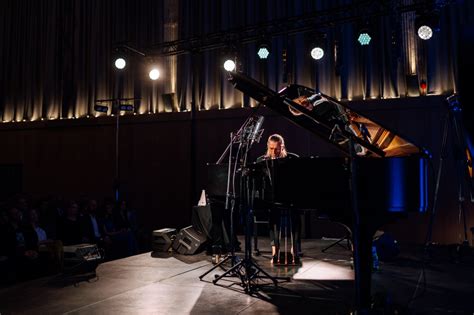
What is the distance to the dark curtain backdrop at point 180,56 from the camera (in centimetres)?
782

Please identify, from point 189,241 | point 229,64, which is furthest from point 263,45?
point 189,241

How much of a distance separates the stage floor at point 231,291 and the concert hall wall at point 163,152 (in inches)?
115

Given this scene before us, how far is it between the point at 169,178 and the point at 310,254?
4593mm

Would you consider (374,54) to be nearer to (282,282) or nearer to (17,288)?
(282,282)

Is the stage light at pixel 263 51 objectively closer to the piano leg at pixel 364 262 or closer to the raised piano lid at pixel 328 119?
the raised piano lid at pixel 328 119

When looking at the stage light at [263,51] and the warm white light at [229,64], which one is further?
the warm white light at [229,64]

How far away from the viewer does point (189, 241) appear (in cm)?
583

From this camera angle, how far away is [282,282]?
404 centimetres

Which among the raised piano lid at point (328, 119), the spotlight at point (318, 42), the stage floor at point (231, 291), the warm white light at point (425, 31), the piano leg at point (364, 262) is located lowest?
the stage floor at point (231, 291)

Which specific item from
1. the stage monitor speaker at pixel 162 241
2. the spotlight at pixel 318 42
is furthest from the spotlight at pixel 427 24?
the stage monitor speaker at pixel 162 241

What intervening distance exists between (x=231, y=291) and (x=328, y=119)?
68.1 inches

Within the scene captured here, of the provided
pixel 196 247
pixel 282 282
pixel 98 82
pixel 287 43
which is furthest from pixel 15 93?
pixel 282 282

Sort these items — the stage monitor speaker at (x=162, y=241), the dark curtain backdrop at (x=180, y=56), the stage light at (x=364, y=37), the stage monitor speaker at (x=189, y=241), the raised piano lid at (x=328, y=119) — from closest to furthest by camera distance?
the raised piano lid at (x=328, y=119) → the stage monitor speaker at (x=189, y=241) → the stage monitor speaker at (x=162, y=241) → the stage light at (x=364, y=37) → the dark curtain backdrop at (x=180, y=56)

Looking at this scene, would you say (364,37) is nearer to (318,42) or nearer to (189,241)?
(318,42)
